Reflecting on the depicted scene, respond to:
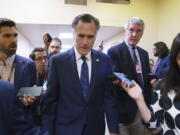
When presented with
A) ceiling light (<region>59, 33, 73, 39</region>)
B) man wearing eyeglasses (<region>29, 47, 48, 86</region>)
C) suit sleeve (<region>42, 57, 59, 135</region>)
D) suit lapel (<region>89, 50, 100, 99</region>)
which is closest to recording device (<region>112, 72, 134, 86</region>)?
suit lapel (<region>89, 50, 100, 99</region>)

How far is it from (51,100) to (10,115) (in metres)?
0.76

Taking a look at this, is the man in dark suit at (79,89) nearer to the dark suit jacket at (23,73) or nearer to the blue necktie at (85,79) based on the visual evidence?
the blue necktie at (85,79)

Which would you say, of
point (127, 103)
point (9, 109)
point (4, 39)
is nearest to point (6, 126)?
point (9, 109)

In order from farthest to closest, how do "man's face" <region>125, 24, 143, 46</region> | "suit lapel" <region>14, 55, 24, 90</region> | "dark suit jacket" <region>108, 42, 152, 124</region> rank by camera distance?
"man's face" <region>125, 24, 143, 46</region> → "dark suit jacket" <region>108, 42, 152, 124</region> → "suit lapel" <region>14, 55, 24, 90</region>

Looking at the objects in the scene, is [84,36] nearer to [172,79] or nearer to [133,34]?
[172,79]

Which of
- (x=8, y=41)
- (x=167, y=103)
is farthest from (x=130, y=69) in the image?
(x=8, y=41)

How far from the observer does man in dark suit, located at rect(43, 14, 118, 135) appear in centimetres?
188

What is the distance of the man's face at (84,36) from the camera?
193 centimetres

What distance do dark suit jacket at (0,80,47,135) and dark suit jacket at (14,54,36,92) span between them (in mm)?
889

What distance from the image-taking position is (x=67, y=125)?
1.91 m

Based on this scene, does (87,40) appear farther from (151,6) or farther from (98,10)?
(151,6)

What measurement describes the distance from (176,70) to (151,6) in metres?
4.81

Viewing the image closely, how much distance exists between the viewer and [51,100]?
6.32 feet

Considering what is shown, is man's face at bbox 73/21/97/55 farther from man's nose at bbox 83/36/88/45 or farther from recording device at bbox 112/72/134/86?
recording device at bbox 112/72/134/86
